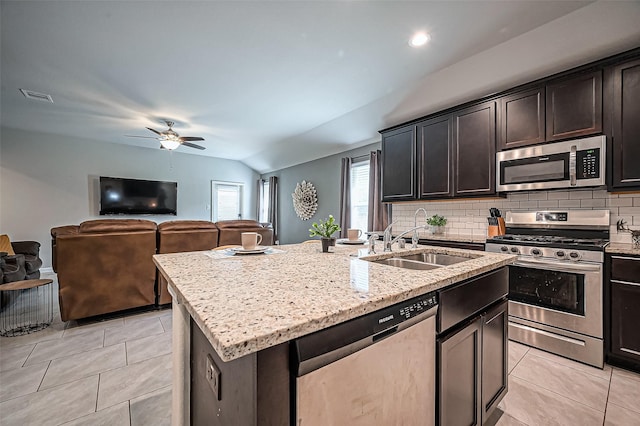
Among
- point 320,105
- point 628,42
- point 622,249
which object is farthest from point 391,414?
point 320,105

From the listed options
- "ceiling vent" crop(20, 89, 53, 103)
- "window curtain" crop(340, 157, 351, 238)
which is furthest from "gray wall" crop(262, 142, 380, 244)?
"ceiling vent" crop(20, 89, 53, 103)

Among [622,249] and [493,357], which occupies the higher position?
[622,249]

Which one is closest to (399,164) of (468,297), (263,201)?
(468,297)

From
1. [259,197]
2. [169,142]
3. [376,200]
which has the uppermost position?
[169,142]

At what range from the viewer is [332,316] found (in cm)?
65

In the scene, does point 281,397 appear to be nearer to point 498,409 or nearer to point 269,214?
point 498,409

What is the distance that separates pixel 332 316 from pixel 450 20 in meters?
2.51

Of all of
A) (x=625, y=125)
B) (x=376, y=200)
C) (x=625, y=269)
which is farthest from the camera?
(x=376, y=200)

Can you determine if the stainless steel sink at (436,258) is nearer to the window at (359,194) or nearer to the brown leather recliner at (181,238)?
the brown leather recliner at (181,238)

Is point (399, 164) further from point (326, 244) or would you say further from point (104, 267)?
point (104, 267)

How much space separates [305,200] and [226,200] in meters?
2.81

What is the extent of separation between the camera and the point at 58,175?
5418 mm

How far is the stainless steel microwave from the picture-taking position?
86.0 inches

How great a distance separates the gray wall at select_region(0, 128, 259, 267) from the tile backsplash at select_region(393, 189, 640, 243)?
5836 mm
